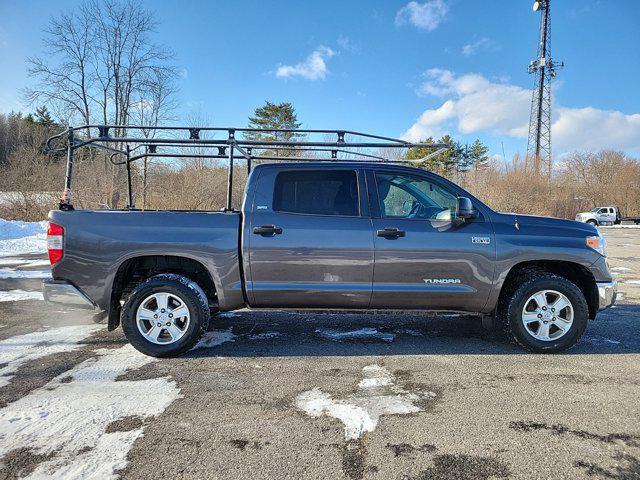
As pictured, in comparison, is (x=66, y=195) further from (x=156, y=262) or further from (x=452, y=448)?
(x=452, y=448)

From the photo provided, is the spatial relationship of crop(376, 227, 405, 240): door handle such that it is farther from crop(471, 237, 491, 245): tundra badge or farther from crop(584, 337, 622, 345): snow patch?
crop(584, 337, 622, 345): snow patch

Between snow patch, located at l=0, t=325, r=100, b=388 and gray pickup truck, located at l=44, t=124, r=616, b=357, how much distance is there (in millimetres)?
606

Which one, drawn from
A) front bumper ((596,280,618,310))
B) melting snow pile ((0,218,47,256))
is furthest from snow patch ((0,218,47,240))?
front bumper ((596,280,618,310))

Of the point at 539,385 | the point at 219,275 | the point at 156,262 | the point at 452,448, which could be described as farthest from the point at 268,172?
the point at 539,385

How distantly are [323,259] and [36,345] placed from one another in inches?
123

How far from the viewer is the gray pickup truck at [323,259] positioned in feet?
12.0

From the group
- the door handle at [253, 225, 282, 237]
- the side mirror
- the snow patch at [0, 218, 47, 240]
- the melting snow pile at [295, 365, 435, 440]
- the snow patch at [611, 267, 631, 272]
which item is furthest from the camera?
the snow patch at [0, 218, 47, 240]

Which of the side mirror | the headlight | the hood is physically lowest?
the headlight

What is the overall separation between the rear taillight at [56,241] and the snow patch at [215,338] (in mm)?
1593

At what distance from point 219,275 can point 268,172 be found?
3.83 feet

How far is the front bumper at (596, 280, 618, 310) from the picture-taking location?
12.4 feet

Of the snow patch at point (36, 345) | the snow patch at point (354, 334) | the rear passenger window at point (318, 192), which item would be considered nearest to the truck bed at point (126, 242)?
the rear passenger window at point (318, 192)

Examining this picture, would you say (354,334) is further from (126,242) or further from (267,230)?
(126,242)

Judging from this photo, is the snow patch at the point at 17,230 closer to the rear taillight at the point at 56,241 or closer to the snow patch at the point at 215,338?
the rear taillight at the point at 56,241
